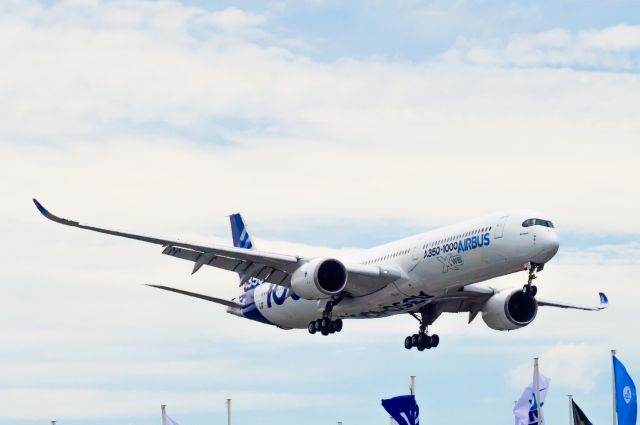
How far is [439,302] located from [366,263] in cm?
591

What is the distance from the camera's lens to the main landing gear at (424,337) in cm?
6794

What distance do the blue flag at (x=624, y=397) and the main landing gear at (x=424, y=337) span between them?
15.7m

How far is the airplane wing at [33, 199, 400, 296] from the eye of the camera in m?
59.3

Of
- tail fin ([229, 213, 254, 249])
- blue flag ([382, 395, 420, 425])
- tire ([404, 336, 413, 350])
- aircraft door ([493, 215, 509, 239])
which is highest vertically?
tail fin ([229, 213, 254, 249])

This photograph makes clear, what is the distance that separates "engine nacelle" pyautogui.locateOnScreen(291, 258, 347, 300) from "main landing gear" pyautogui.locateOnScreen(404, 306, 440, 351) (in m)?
9.16

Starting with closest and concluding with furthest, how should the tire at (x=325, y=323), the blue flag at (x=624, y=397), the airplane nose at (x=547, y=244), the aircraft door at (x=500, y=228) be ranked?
1. the blue flag at (x=624, y=397)
2. the airplane nose at (x=547, y=244)
3. the aircraft door at (x=500, y=228)
4. the tire at (x=325, y=323)

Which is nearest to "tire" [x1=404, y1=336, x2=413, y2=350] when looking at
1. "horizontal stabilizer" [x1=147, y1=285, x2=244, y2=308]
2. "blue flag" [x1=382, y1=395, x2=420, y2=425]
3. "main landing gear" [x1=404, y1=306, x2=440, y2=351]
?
"main landing gear" [x1=404, y1=306, x2=440, y2=351]

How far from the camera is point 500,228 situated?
55.9m

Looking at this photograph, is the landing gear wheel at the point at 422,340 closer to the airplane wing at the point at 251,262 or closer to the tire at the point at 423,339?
the tire at the point at 423,339

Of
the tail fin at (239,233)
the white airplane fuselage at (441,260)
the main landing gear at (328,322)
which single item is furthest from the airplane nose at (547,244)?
the tail fin at (239,233)

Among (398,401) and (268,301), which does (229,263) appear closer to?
(268,301)

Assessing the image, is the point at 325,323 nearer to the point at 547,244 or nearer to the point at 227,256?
the point at 227,256

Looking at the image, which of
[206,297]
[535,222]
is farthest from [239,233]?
[535,222]

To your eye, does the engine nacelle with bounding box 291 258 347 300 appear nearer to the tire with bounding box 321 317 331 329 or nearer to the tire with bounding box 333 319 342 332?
the tire with bounding box 321 317 331 329
